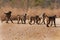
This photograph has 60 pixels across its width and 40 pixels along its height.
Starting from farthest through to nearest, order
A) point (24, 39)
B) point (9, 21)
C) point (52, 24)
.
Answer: point (9, 21) → point (52, 24) → point (24, 39)

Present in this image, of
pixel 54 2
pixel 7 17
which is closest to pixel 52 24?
pixel 7 17

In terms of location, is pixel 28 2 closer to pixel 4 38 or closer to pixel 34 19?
pixel 34 19

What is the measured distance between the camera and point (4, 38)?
1762 centimetres

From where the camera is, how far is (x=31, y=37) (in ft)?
59.5

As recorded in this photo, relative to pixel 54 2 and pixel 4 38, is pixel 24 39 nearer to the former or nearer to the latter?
pixel 4 38

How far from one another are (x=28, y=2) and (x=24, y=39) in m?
36.3

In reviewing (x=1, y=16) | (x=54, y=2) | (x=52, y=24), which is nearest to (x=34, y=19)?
(x=52, y=24)

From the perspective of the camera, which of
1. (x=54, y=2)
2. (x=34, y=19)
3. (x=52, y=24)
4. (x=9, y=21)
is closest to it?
(x=52, y=24)

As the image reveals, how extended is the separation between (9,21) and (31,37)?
11.5 metres

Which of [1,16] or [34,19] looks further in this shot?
[1,16]

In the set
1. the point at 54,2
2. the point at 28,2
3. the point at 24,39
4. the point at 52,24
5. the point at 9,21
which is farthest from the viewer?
the point at 54,2

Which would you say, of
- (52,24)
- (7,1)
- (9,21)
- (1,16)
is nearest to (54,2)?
(7,1)

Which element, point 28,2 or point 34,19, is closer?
point 34,19

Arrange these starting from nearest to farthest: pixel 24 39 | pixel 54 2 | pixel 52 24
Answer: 1. pixel 24 39
2. pixel 52 24
3. pixel 54 2
